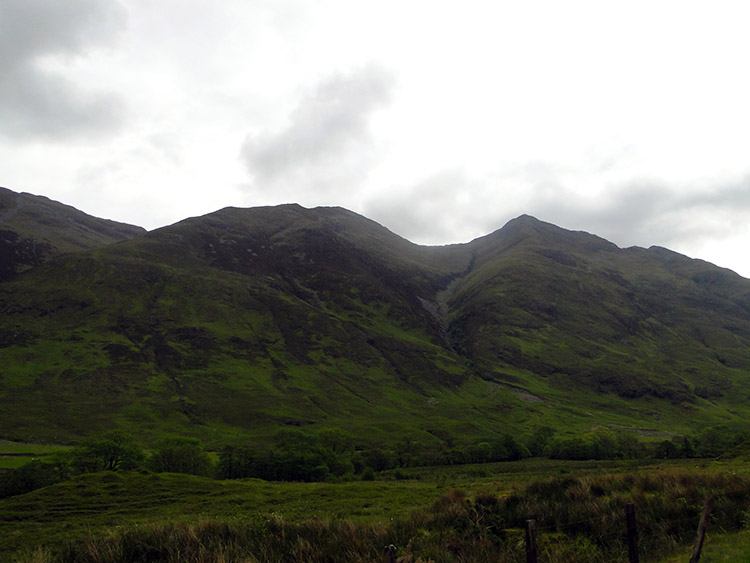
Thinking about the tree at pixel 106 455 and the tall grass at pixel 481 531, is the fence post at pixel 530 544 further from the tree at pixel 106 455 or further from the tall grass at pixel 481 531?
the tree at pixel 106 455

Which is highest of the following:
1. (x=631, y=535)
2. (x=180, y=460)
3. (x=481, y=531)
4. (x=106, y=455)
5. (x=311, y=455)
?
(x=631, y=535)

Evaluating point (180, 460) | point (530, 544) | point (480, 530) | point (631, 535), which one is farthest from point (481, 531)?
point (180, 460)

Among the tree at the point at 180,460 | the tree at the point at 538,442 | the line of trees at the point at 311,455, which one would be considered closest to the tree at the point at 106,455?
the line of trees at the point at 311,455

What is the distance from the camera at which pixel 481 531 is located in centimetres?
1794

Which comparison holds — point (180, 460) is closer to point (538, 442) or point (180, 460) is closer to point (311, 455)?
point (311, 455)

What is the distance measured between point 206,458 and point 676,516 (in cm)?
9369

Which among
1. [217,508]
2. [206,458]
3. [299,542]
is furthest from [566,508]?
[206,458]

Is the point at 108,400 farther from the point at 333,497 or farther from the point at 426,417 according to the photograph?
the point at 333,497

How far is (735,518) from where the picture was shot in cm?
1875

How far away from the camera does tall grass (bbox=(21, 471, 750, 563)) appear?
14992 mm

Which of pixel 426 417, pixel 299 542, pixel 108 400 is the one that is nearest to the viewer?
pixel 299 542

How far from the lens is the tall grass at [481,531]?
590 inches

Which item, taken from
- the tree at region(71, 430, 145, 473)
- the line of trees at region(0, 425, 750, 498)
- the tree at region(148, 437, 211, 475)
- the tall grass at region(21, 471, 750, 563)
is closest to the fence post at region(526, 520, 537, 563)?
the tall grass at region(21, 471, 750, 563)

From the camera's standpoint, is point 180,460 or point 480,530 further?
point 180,460
